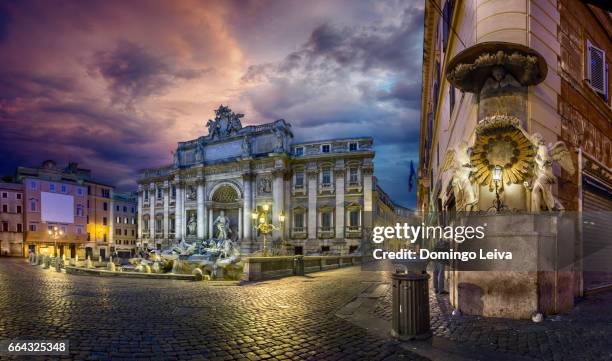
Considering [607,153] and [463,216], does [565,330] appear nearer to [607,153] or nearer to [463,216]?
[463,216]

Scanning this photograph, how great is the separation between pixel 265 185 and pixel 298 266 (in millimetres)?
27253

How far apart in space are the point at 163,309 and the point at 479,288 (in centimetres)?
735

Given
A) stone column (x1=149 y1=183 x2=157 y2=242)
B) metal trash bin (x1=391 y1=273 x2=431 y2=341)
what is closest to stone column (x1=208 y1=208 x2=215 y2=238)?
stone column (x1=149 y1=183 x2=157 y2=242)

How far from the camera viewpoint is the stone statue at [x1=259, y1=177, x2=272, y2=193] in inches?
1756

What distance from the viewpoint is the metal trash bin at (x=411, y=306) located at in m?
5.52

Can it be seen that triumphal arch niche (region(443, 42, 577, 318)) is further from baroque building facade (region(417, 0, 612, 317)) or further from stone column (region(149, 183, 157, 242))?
stone column (region(149, 183, 157, 242))

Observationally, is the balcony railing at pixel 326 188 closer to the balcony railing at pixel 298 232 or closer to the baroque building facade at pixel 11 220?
the balcony railing at pixel 298 232

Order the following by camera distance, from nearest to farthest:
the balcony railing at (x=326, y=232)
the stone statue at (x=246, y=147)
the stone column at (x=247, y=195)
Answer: the balcony railing at (x=326, y=232) < the stone column at (x=247, y=195) < the stone statue at (x=246, y=147)

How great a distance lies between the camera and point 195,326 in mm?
6652

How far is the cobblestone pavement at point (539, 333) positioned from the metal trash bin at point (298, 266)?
10465 millimetres

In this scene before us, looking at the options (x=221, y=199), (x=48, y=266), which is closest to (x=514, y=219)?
(x=48, y=266)

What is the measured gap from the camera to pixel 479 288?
7512 mm

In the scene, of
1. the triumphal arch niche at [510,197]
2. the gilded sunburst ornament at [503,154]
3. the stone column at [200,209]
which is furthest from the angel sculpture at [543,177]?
the stone column at [200,209]

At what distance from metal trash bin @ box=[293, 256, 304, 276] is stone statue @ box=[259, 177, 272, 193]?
26.5 metres
